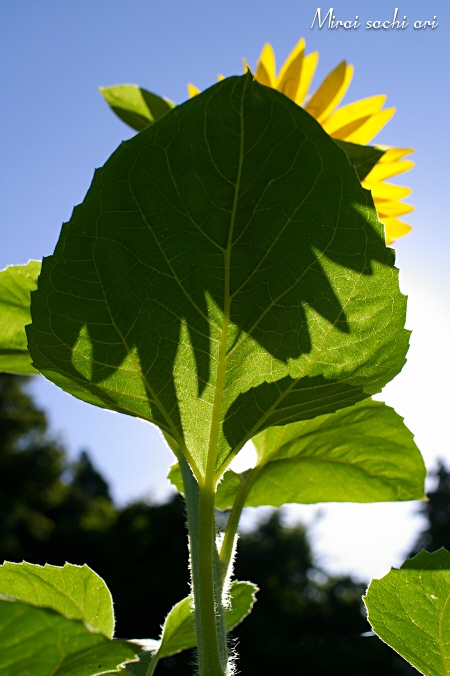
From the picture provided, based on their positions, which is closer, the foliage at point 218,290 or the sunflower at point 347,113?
the foliage at point 218,290

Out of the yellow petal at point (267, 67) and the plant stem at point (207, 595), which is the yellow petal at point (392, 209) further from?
the plant stem at point (207, 595)

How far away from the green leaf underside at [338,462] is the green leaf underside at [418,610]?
0.23 metres

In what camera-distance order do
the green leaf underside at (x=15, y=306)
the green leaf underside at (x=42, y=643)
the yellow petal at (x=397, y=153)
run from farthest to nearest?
the yellow petal at (x=397, y=153) → the green leaf underside at (x=15, y=306) → the green leaf underside at (x=42, y=643)

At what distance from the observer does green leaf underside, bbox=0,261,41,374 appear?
69 centimetres

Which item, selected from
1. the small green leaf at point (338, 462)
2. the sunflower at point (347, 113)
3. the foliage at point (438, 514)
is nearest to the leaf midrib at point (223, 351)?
the small green leaf at point (338, 462)

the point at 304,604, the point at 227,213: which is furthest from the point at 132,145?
the point at 304,604

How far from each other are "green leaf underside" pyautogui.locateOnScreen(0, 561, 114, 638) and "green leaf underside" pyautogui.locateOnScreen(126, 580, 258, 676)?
7cm

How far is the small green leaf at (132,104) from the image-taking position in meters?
0.94

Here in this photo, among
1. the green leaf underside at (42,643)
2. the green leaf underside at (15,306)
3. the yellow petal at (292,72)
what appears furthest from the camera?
the yellow petal at (292,72)

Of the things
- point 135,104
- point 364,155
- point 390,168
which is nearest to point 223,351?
point 364,155

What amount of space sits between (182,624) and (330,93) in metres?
1.15

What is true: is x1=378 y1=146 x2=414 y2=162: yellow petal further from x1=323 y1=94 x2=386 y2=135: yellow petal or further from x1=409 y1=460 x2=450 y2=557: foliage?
x1=409 y1=460 x2=450 y2=557: foliage

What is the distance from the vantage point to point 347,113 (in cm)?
129

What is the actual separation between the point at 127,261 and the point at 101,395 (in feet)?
0.44
